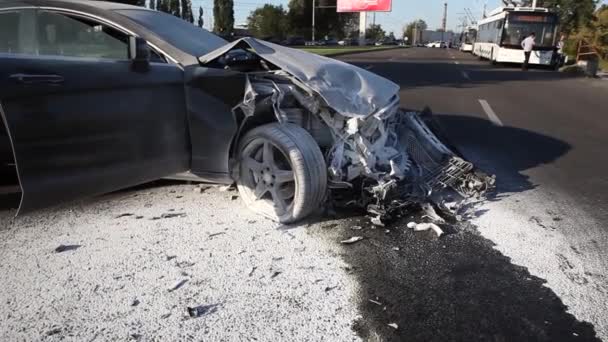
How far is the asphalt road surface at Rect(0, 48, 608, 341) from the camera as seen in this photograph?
8.00 ft

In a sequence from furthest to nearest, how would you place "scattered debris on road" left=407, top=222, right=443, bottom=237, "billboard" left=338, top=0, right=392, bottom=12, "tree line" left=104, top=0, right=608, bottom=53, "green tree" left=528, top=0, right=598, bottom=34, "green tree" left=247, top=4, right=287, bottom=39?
"green tree" left=247, top=4, right=287, bottom=39 < "billboard" left=338, top=0, right=392, bottom=12 < "green tree" left=528, top=0, right=598, bottom=34 < "tree line" left=104, top=0, right=608, bottom=53 < "scattered debris on road" left=407, top=222, right=443, bottom=237

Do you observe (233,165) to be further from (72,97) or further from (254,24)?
(254,24)

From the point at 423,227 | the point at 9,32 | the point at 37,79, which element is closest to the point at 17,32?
the point at 9,32

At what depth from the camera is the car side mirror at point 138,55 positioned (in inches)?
122

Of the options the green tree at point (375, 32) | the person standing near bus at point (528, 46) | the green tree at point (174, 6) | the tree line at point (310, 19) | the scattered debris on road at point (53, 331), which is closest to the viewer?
the scattered debris on road at point (53, 331)

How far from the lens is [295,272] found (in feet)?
9.70

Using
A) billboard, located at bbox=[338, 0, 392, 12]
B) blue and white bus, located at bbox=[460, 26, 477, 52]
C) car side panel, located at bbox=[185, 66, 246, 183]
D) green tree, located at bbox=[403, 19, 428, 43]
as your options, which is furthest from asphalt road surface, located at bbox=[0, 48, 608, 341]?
→ green tree, located at bbox=[403, 19, 428, 43]

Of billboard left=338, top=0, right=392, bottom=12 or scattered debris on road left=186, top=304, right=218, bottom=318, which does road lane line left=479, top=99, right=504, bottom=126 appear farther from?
billboard left=338, top=0, right=392, bottom=12

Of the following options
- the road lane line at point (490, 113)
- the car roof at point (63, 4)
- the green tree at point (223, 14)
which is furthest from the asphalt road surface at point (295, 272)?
the green tree at point (223, 14)

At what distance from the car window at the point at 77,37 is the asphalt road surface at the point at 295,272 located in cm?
123

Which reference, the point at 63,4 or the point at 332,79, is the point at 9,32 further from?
the point at 332,79

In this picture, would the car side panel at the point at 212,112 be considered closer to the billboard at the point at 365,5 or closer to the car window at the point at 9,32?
the car window at the point at 9,32

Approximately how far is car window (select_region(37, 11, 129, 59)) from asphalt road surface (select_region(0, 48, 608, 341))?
1.23 m

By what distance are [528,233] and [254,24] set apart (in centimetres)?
8580
